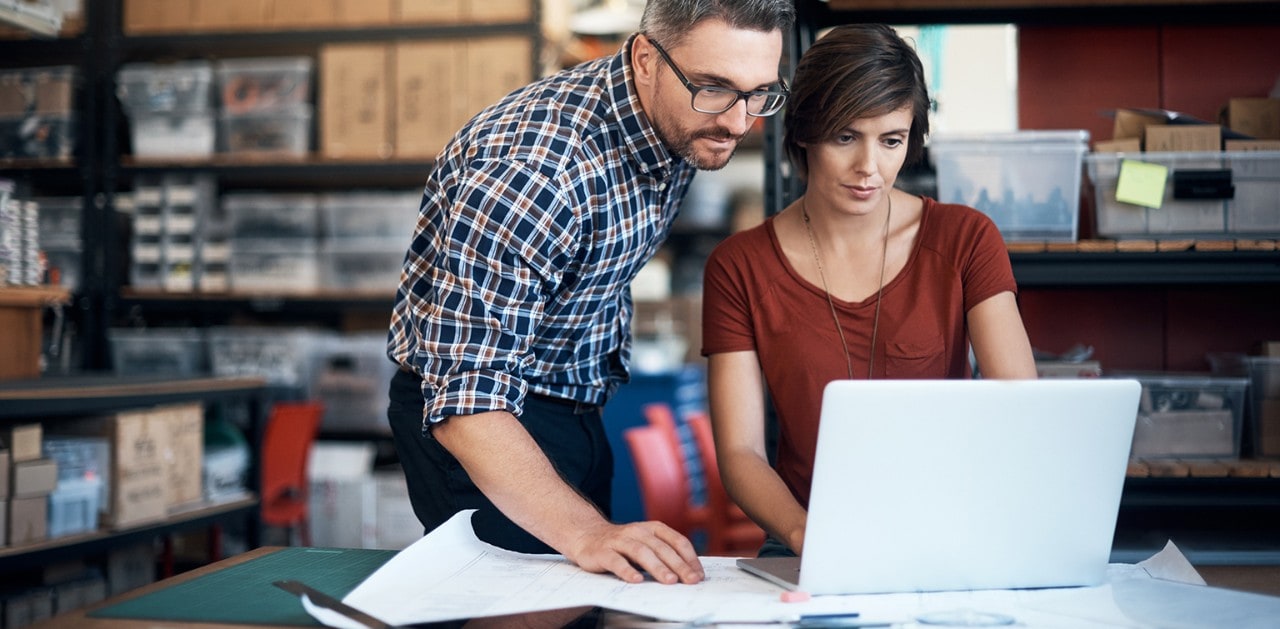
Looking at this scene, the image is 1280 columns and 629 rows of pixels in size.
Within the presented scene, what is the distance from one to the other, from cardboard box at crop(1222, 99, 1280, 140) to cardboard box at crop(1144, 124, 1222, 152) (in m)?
0.12

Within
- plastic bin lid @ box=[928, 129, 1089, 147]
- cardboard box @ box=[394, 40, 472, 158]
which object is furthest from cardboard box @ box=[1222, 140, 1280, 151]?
cardboard box @ box=[394, 40, 472, 158]

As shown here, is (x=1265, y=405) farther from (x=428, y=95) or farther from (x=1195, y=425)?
(x=428, y=95)

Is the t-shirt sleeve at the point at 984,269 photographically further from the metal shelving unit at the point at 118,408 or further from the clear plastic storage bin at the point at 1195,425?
the metal shelving unit at the point at 118,408

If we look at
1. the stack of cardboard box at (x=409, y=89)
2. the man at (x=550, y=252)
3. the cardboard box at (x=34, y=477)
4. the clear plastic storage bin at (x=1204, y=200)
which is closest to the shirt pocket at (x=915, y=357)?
the man at (x=550, y=252)

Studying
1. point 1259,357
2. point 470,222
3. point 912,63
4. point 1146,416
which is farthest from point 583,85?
point 1259,357

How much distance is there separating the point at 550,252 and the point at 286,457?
2.57 m

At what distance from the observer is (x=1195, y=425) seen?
6.18 ft

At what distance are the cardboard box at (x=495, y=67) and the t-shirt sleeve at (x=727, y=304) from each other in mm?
2501

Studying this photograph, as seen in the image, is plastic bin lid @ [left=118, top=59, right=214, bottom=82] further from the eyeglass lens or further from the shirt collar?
the eyeglass lens

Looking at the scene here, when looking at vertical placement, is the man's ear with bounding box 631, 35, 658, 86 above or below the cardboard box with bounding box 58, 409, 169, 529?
above

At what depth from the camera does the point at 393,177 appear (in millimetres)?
4219

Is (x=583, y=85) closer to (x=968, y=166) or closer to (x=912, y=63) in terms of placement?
(x=912, y=63)

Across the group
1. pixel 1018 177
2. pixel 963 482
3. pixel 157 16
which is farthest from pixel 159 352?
pixel 963 482

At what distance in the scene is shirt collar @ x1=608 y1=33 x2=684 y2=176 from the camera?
139 cm
